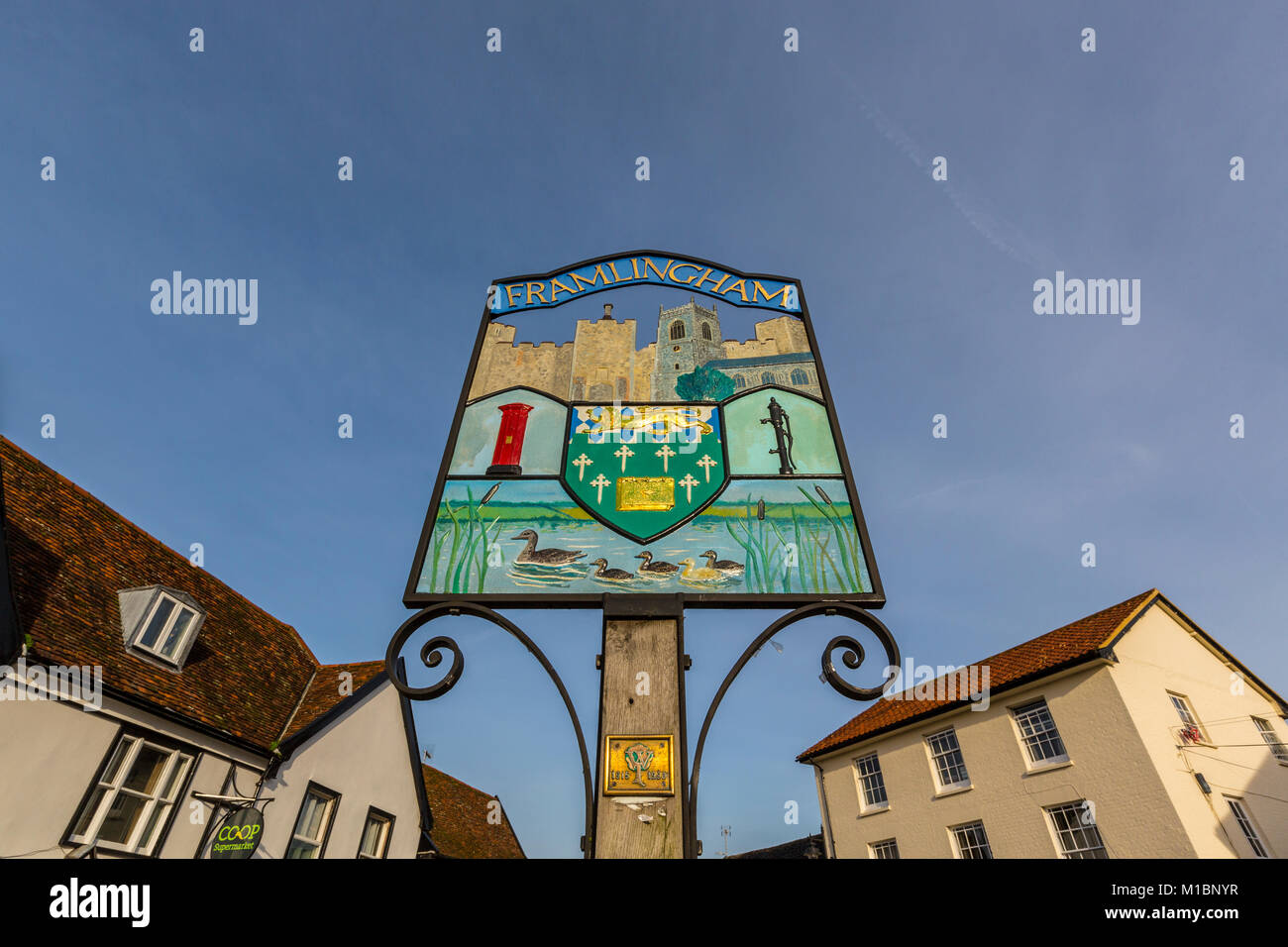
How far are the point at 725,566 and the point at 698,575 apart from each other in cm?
18

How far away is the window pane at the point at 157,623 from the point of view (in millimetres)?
11273

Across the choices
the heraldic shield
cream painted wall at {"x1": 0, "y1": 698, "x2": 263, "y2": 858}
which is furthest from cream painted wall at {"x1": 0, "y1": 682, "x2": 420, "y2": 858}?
the heraldic shield

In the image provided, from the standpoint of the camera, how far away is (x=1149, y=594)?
19.1 meters

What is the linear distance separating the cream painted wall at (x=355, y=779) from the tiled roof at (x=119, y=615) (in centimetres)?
82

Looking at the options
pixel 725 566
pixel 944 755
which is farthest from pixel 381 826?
pixel 944 755

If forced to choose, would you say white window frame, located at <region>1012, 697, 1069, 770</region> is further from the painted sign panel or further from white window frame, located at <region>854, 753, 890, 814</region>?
the painted sign panel

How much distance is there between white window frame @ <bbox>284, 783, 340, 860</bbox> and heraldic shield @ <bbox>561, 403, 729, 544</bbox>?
12.5 metres

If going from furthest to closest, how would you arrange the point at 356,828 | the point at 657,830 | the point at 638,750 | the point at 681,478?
the point at 356,828 → the point at 681,478 → the point at 638,750 → the point at 657,830

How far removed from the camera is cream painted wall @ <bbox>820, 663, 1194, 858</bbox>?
14.5 m

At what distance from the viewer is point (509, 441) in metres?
4.38
